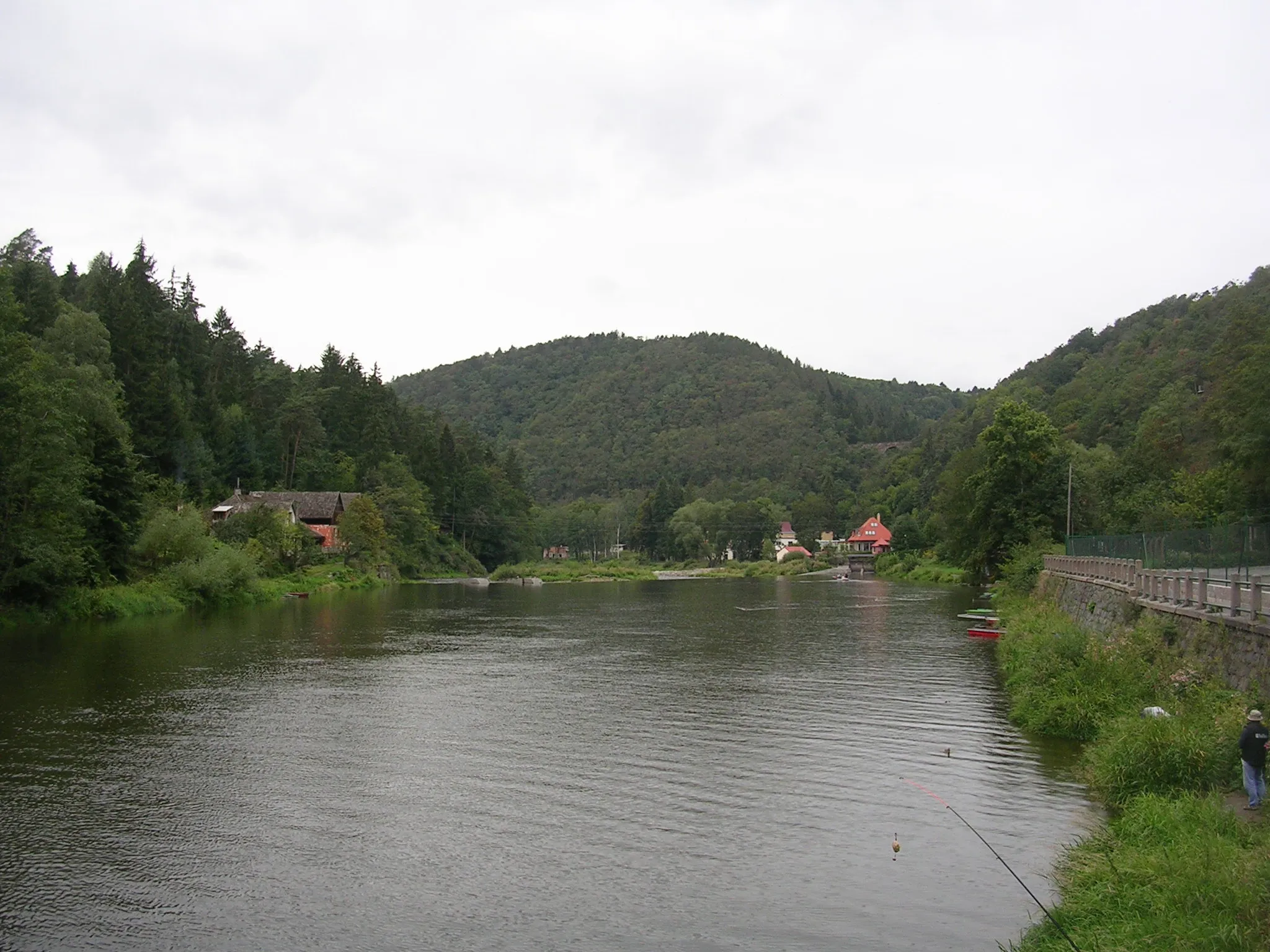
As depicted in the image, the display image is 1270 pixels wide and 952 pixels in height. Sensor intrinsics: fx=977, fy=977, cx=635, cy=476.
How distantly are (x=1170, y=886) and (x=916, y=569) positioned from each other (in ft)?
374

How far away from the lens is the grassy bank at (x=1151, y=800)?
32.8 ft

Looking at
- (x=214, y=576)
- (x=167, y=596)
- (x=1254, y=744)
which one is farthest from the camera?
(x=214, y=576)

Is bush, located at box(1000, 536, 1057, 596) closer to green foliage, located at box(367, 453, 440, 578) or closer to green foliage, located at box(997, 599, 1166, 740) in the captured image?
green foliage, located at box(997, 599, 1166, 740)

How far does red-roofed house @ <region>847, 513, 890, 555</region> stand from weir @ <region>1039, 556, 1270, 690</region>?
422 feet

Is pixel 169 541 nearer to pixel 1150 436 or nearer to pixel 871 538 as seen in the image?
pixel 1150 436

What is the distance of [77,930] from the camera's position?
38.8 ft

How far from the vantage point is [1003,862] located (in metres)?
14.2

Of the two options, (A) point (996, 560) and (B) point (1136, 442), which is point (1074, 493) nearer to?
(A) point (996, 560)

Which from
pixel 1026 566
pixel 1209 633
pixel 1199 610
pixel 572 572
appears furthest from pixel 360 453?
pixel 1209 633

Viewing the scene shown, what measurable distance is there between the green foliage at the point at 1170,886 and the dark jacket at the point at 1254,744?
0.73m

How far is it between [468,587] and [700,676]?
72.7m

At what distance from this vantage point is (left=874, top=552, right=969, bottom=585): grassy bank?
343ft

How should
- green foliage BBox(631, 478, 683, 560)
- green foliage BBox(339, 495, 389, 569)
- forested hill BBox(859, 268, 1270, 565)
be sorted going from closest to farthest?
forested hill BBox(859, 268, 1270, 565), green foliage BBox(339, 495, 389, 569), green foliage BBox(631, 478, 683, 560)

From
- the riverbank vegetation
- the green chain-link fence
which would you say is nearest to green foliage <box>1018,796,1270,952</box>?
the riverbank vegetation
